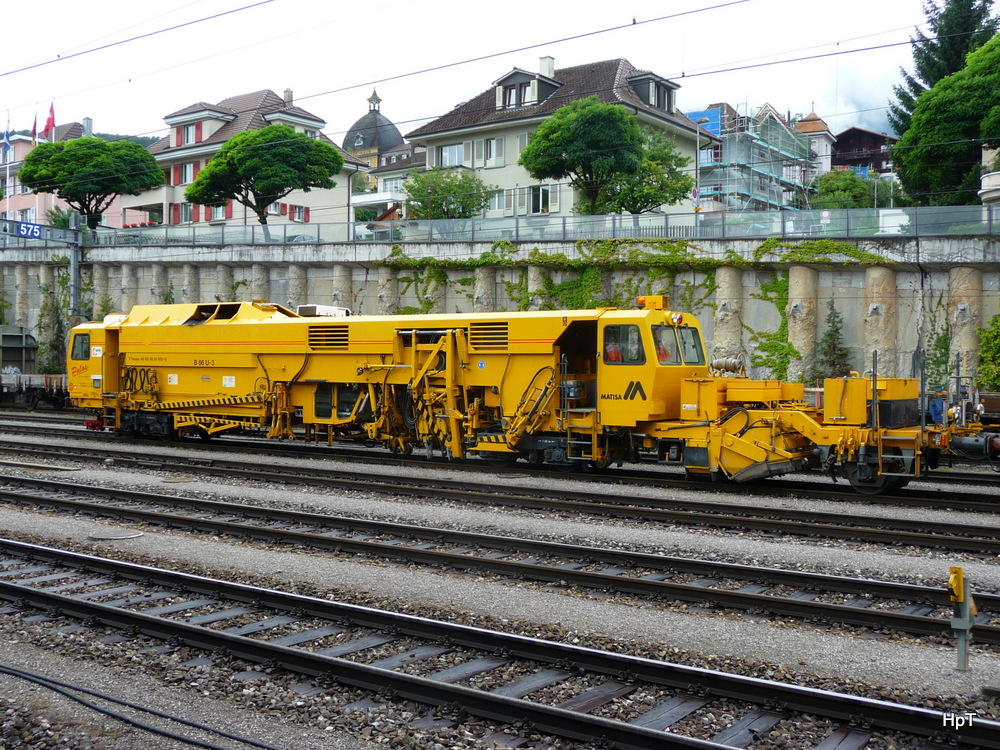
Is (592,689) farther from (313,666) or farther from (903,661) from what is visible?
(903,661)

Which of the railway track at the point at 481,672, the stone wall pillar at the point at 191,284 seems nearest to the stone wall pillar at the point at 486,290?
the stone wall pillar at the point at 191,284

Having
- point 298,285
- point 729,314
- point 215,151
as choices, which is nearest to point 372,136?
point 215,151

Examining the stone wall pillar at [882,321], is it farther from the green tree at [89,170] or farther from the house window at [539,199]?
the green tree at [89,170]

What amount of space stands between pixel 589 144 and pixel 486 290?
9424 mm

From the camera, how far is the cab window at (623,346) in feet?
52.4

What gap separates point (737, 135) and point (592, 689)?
5901 cm

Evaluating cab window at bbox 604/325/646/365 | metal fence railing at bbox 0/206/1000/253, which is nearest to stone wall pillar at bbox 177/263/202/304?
metal fence railing at bbox 0/206/1000/253

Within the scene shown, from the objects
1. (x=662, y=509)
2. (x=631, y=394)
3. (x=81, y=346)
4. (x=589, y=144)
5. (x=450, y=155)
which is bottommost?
(x=662, y=509)

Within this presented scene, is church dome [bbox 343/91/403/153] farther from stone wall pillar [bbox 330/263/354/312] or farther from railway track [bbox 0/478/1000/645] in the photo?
railway track [bbox 0/478/1000/645]

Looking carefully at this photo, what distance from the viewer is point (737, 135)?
198ft

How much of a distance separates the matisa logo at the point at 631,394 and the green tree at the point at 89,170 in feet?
127

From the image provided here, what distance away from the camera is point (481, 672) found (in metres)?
6.70

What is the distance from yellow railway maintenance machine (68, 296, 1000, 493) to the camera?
14.4 m

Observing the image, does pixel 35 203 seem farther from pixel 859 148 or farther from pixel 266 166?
pixel 859 148
